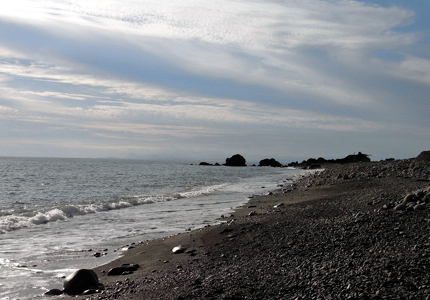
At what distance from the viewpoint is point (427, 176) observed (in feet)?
65.5

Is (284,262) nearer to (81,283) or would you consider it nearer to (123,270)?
(123,270)

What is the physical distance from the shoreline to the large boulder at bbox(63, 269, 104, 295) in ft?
0.87

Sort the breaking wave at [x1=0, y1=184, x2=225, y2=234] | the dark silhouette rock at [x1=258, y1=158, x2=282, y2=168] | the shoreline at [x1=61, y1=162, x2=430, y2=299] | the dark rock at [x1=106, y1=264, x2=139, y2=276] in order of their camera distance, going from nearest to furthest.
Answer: the shoreline at [x1=61, y1=162, x2=430, y2=299], the dark rock at [x1=106, y1=264, x2=139, y2=276], the breaking wave at [x1=0, y1=184, x2=225, y2=234], the dark silhouette rock at [x1=258, y1=158, x2=282, y2=168]

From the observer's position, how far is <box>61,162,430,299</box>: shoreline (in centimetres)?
519

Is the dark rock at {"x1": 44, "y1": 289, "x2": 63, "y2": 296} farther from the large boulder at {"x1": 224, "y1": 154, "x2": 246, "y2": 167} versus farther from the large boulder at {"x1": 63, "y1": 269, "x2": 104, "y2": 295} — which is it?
the large boulder at {"x1": 224, "y1": 154, "x2": 246, "y2": 167}

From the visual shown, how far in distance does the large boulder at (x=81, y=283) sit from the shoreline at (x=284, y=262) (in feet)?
0.87

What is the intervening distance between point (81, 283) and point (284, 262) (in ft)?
12.7

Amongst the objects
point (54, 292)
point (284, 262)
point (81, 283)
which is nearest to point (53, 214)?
point (54, 292)

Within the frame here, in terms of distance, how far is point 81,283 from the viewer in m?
6.65

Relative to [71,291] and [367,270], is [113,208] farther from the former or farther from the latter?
[367,270]

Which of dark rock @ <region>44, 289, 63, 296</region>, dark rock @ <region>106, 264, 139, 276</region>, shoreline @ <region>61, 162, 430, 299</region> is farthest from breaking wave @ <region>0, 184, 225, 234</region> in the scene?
dark rock @ <region>44, 289, 63, 296</region>

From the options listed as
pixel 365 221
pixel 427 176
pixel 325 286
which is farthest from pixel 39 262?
pixel 427 176

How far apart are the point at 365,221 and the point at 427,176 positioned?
14337 millimetres

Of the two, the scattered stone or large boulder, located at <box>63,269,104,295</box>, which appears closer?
large boulder, located at <box>63,269,104,295</box>
